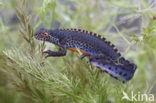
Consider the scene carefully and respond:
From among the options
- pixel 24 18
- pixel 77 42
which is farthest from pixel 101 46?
pixel 24 18

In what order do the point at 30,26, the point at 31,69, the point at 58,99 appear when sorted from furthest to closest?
the point at 58,99
the point at 30,26
the point at 31,69

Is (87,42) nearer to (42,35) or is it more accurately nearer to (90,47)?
(90,47)

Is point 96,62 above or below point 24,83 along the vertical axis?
above

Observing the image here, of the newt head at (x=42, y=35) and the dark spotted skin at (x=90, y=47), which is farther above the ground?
the newt head at (x=42, y=35)

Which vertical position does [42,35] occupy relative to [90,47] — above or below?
above

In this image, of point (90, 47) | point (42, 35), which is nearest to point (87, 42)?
point (90, 47)

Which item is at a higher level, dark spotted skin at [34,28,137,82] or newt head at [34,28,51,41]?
newt head at [34,28,51,41]

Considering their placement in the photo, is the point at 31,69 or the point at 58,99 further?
the point at 58,99

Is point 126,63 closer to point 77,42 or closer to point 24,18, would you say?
point 77,42
